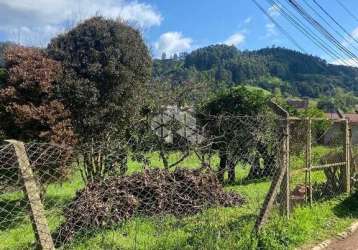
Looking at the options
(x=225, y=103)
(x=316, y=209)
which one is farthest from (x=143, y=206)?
(x=225, y=103)

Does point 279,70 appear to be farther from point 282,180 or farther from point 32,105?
point 282,180

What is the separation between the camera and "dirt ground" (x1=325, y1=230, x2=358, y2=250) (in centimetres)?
712

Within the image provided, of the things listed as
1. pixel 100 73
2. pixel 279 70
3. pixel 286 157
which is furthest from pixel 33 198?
pixel 279 70

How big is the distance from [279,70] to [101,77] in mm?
120170

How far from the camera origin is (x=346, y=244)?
288 inches

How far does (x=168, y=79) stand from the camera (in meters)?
13.9

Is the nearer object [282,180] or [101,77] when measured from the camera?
[282,180]

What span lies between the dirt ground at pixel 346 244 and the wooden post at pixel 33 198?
4069 millimetres

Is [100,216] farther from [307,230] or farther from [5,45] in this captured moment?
[5,45]

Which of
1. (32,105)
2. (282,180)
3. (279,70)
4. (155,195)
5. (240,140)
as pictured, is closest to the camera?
(282,180)

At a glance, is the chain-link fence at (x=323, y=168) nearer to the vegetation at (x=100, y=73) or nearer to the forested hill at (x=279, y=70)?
the vegetation at (x=100, y=73)

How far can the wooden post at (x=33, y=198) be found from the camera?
15.9ft

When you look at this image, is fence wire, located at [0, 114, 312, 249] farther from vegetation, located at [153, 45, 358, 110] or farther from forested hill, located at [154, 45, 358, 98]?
forested hill, located at [154, 45, 358, 98]

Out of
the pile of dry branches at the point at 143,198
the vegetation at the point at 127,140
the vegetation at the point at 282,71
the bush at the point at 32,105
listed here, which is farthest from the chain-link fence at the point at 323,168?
the vegetation at the point at 282,71
